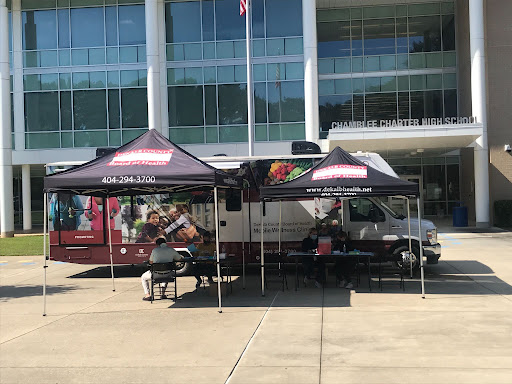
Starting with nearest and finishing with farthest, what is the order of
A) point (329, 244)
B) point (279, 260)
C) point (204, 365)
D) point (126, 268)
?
point (204, 365)
point (329, 244)
point (279, 260)
point (126, 268)

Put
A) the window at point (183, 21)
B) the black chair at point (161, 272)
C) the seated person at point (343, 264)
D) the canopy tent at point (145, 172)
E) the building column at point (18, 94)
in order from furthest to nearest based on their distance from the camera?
the building column at point (18, 94)
the window at point (183, 21)
the seated person at point (343, 264)
the black chair at point (161, 272)
the canopy tent at point (145, 172)

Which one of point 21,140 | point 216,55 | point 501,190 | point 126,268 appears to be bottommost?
point 126,268

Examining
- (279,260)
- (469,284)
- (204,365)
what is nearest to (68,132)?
(279,260)

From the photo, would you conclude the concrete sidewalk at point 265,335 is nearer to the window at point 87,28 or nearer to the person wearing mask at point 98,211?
the person wearing mask at point 98,211

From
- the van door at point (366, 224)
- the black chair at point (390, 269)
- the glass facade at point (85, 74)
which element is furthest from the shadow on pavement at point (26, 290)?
the glass facade at point (85, 74)

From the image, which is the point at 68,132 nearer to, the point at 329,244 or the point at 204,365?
the point at 329,244

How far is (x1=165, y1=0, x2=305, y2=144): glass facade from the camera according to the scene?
27.0 m

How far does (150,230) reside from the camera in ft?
46.0

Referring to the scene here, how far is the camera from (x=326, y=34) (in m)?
29.6

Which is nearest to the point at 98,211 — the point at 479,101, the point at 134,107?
the point at 134,107

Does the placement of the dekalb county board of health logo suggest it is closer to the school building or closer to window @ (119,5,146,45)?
the school building

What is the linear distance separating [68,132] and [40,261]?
12018 millimetres

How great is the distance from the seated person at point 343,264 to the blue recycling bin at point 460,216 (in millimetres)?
16403

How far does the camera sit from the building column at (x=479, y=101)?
2519 cm
